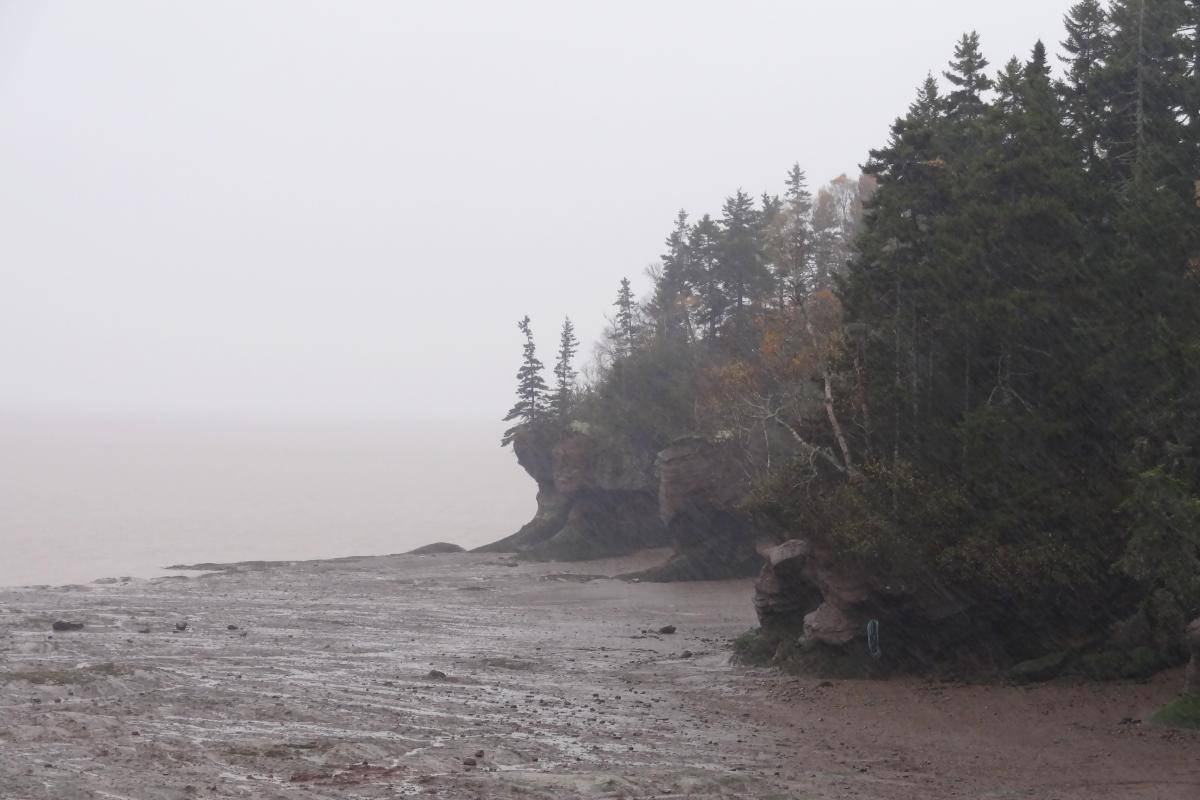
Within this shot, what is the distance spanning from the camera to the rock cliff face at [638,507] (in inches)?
2227

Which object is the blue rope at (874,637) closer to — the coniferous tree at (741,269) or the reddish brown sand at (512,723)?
the reddish brown sand at (512,723)

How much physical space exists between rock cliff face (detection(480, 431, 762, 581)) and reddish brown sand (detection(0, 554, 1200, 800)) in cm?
1703

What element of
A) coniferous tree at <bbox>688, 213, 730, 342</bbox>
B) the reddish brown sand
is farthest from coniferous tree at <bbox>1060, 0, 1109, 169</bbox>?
coniferous tree at <bbox>688, 213, 730, 342</bbox>

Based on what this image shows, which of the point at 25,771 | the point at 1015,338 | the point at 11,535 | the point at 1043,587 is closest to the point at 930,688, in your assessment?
the point at 1043,587

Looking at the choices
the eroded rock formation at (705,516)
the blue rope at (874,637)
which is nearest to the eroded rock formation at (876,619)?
the blue rope at (874,637)

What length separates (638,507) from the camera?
72.3 meters

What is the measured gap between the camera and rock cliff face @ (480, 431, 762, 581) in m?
56.6

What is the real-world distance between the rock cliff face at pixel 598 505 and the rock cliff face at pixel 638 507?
0.07 meters

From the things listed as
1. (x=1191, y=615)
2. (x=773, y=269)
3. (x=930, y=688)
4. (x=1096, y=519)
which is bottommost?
(x=930, y=688)

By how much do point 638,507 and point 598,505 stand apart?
2.85 metres

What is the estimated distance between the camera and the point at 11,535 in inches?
3538

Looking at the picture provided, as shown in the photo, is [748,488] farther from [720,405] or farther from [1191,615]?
[1191,615]

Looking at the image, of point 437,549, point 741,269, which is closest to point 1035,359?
point 741,269

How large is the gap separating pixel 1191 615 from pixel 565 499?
183 ft
